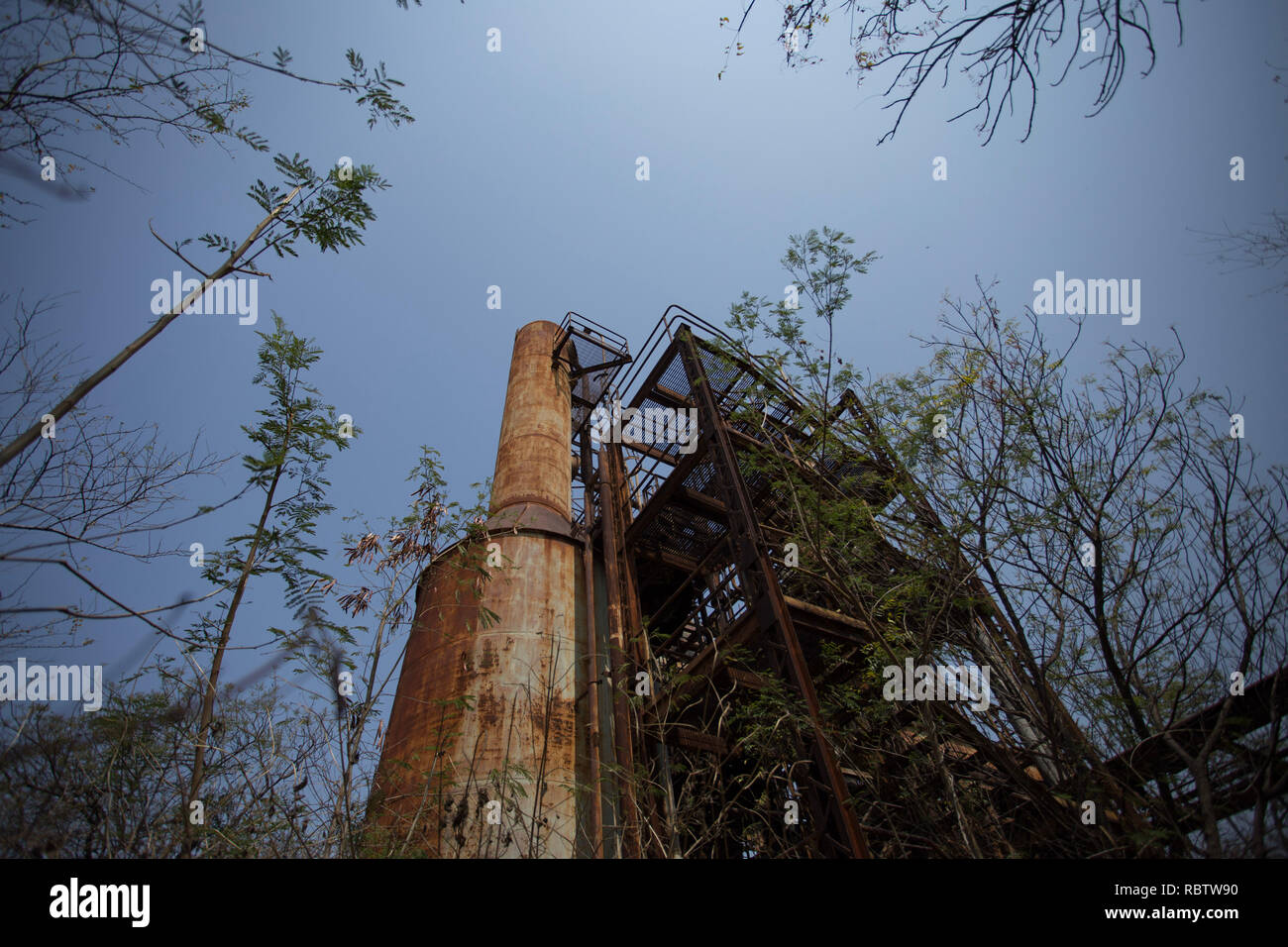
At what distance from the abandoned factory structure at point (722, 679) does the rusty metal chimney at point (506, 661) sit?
1.9 inches

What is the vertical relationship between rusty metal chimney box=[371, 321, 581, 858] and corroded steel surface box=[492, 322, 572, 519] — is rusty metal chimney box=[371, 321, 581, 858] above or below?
below

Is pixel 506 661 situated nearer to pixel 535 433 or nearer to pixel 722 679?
pixel 722 679

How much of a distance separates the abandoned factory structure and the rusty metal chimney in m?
0.05

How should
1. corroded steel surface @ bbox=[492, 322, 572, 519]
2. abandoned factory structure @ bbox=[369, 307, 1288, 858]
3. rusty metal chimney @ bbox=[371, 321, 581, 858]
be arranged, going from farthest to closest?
1. corroded steel surface @ bbox=[492, 322, 572, 519]
2. rusty metal chimney @ bbox=[371, 321, 581, 858]
3. abandoned factory structure @ bbox=[369, 307, 1288, 858]

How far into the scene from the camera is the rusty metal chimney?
708 centimetres

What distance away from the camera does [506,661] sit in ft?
29.2

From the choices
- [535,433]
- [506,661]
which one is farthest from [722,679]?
[535,433]

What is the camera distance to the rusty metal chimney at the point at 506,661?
7078 mm

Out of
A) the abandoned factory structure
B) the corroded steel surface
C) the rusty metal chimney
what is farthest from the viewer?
the corroded steel surface

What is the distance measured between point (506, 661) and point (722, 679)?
3.16 m

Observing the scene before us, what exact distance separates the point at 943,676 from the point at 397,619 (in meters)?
5.71

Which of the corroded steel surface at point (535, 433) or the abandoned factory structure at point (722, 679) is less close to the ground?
the corroded steel surface at point (535, 433)
